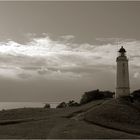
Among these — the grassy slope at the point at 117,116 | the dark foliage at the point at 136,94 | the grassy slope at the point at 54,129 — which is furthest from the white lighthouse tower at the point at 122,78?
the grassy slope at the point at 54,129

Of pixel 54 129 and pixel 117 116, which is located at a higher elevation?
pixel 117 116

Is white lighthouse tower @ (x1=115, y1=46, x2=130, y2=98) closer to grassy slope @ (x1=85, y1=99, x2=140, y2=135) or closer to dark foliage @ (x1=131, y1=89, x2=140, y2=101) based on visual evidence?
dark foliage @ (x1=131, y1=89, x2=140, y2=101)

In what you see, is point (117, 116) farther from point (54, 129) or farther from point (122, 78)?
point (122, 78)

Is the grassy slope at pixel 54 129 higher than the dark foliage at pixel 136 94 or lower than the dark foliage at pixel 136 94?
lower

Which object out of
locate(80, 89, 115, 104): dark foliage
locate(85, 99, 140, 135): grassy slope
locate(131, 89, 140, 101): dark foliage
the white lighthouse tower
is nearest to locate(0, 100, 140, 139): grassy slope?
locate(85, 99, 140, 135): grassy slope

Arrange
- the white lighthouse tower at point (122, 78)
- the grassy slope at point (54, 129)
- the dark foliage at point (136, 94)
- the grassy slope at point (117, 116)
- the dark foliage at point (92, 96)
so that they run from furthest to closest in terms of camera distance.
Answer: the dark foliage at point (92, 96)
the dark foliage at point (136, 94)
the white lighthouse tower at point (122, 78)
the grassy slope at point (117, 116)
the grassy slope at point (54, 129)

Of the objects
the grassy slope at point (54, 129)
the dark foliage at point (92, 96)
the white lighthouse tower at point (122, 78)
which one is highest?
the white lighthouse tower at point (122, 78)

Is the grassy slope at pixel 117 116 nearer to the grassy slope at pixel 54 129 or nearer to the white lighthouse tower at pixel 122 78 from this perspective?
the grassy slope at pixel 54 129

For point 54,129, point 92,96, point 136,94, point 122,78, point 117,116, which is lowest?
point 54,129

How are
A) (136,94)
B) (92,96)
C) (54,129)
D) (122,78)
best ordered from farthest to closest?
(92,96)
(136,94)
(122,78)
(54,129)

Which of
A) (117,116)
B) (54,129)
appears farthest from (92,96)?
(54,129)

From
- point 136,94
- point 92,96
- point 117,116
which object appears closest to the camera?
point 117,116

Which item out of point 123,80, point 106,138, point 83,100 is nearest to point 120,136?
point 106,138

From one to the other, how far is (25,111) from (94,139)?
72.3ft
